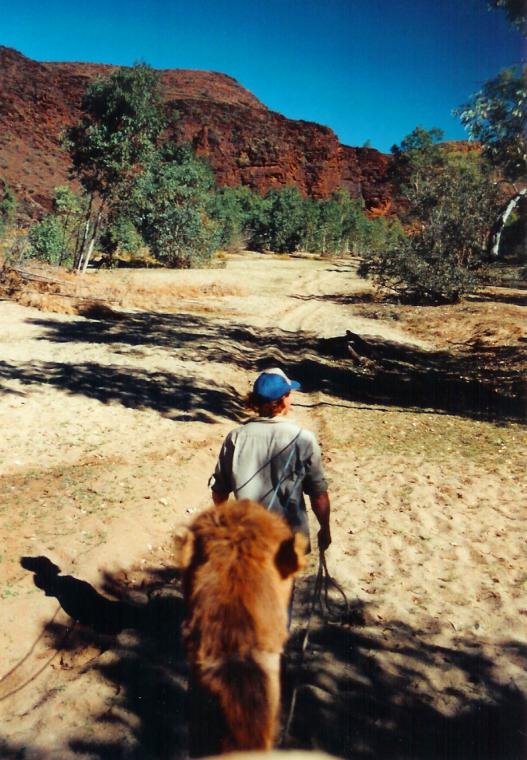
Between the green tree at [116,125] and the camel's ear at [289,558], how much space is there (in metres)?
25.8

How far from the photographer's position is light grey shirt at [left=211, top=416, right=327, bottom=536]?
2.73 metres

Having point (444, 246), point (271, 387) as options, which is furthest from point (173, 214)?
point (271, 387)

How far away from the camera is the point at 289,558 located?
1.84 m

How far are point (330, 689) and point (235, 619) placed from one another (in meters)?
2.18

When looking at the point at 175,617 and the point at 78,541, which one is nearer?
the point at 175,617

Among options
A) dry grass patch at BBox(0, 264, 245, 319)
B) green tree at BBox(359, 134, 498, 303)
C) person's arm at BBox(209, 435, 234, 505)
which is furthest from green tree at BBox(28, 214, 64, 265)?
person's arm at BBox(209, 435, 234, 505)

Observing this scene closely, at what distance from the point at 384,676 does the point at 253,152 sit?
395 ft

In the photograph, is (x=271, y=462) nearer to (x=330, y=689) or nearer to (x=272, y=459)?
(x=272, y=459)

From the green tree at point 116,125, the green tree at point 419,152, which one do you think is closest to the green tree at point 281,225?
the green tree at point 419,152

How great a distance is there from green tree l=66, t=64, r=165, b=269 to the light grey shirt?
81.4 feet

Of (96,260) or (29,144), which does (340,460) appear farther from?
(29,144)

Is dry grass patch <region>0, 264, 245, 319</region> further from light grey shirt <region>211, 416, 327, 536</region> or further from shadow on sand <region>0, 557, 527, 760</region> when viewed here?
light grey shirt <region>211, 416, 327, 536</region>

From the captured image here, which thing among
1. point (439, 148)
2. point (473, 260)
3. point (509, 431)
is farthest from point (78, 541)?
point (439, 148)

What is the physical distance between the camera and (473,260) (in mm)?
22219
